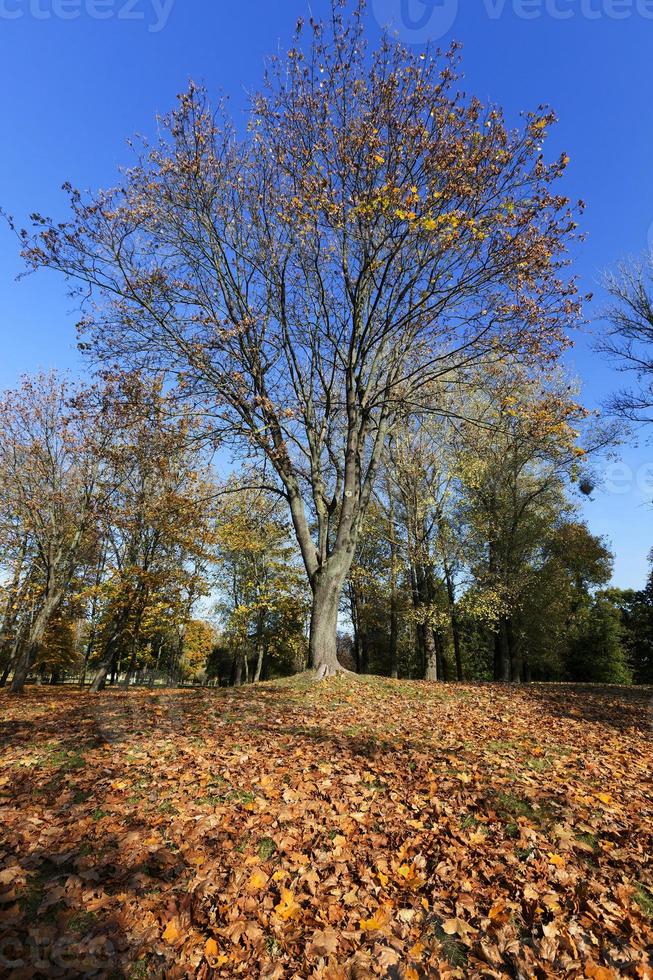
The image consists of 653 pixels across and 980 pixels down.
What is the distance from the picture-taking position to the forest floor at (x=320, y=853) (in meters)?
3.01

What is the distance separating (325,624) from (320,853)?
7.48 metres

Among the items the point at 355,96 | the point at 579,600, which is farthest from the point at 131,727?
the point at 579,600

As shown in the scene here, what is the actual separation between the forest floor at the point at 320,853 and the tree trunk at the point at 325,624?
4138mm

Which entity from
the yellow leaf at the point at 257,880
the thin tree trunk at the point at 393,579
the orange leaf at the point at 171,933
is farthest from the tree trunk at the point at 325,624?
the thin tree trunk at the point at 393,579

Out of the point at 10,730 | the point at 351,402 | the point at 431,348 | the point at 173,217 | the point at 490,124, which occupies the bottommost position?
the point at 10,730

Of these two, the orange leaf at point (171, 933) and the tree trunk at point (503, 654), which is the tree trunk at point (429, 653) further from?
the orange leaf at point (171, 933)

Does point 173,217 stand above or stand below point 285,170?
below

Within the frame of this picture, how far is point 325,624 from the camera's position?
11477 mm

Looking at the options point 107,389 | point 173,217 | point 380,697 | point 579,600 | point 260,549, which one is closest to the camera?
point 380,697

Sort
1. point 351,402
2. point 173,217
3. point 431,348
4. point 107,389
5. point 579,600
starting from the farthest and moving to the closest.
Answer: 1. point 579,600
2. point 431,348
3. point 351,402
4. point 173,217
5. point 107,389

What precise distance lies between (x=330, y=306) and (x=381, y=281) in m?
1.79

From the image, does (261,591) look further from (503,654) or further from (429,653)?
(503,654)

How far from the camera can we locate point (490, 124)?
9859 millimetres

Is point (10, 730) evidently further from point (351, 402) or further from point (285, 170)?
point (285, 170)
